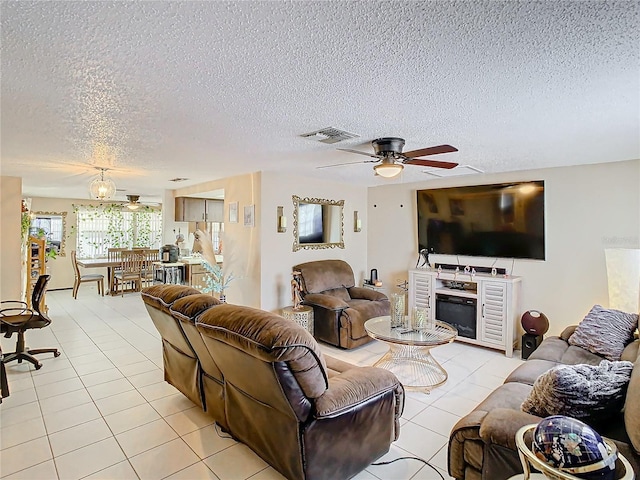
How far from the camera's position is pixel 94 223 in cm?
918

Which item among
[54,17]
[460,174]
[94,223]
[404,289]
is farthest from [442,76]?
[94,223]

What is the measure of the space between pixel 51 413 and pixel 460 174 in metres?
5.17

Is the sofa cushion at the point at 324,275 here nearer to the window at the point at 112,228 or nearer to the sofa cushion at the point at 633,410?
the sofa cushion at the point at 633,410

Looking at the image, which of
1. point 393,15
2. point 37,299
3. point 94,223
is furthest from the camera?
point 94,223

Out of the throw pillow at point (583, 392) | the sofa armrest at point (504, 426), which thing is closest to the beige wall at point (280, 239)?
the sofa armrest at point (504, 426)

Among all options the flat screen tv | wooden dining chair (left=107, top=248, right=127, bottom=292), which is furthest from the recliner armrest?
wooden dining chair (left=107, top=248, right=127, bottom=292)

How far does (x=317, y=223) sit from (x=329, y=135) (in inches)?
108

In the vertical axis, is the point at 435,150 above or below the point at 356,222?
above

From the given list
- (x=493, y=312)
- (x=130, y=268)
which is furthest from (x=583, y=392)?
(x=130, y=268)

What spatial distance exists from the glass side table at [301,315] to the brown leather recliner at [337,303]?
10 centimetres

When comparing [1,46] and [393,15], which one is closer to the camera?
[393,15]

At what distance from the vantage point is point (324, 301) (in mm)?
4641

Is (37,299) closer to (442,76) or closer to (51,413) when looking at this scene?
(51,413)

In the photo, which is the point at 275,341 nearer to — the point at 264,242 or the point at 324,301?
the point at 324,301
